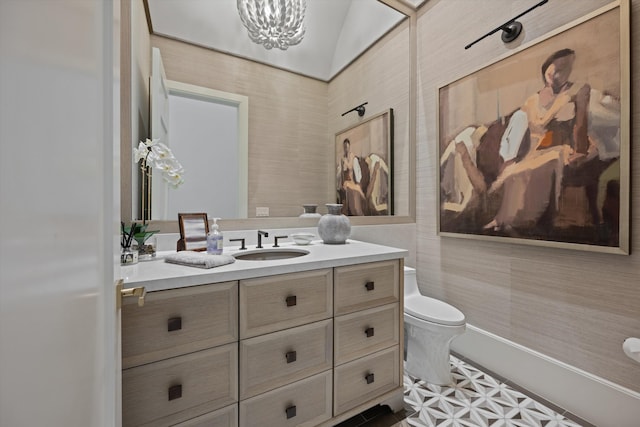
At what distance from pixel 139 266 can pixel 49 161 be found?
3.20 ft

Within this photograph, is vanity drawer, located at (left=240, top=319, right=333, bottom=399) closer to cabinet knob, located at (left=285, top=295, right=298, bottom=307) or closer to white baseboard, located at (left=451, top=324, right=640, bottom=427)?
cabinet knob, located at (left=285, top=295, right=298, bottom=307)

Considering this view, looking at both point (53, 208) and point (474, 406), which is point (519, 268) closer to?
point (474, 406)

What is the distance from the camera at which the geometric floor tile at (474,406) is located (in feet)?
4.78

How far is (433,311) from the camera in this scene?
5.97 ft

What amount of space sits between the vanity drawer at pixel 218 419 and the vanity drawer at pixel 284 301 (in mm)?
281

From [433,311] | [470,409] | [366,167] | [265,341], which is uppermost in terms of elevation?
[366,167]

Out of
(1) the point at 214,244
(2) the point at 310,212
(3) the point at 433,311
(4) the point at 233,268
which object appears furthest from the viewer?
(2) the point at 310,212

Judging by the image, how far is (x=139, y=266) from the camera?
1.14 m

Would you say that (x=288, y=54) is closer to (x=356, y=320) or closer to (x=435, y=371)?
(x=356, y=320)

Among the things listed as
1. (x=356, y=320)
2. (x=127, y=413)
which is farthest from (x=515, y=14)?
(x=127, y=413)

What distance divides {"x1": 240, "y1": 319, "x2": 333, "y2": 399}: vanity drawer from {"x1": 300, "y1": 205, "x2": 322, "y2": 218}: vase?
82cm

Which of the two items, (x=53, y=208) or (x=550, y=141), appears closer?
(x=53, y=208)

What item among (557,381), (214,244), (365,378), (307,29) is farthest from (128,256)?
(557,381)

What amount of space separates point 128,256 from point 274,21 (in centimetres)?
163
